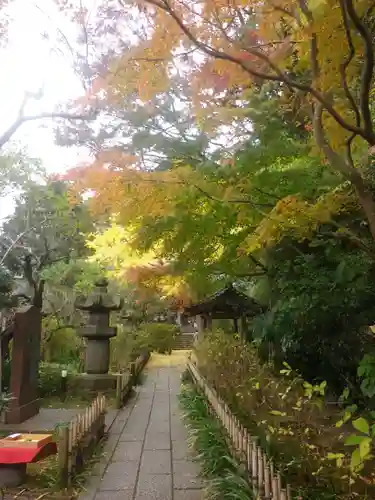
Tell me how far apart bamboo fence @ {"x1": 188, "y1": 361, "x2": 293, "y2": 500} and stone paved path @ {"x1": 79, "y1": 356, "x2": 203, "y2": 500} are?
31.9 inches

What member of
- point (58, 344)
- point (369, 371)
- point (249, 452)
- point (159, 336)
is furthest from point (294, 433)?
point (159, 336)

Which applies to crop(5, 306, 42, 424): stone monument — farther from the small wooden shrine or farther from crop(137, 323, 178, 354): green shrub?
crop(137, 323, 178, 354): green shrub

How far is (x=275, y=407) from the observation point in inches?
214

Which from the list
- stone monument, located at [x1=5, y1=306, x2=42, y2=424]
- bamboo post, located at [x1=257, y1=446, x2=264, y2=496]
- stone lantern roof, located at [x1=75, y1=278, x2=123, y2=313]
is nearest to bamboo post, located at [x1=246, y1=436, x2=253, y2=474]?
bamboo post, located at [x1=257, y1=446, x2=264, y2=496]

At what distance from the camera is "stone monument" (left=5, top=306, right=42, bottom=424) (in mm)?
9609

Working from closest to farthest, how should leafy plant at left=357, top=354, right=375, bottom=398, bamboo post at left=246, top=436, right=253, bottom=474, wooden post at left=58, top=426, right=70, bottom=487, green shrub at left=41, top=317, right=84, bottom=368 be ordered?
bamboo post at left=246, top=436, right=253, bottom=474 → wooden post at left=58, top=426, right=70, bottom=487 → leafy plant at left=357, top=354, right=375, bottom=398 → green shrub at left=41, top=317, right=84, bottom=368

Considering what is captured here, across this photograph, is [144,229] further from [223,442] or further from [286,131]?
[286,131]

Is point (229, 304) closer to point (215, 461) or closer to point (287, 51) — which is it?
point (215, 461)

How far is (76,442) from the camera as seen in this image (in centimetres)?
598

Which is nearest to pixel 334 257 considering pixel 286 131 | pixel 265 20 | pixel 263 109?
pixel 286 131

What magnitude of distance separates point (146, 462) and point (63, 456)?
59.1 inches

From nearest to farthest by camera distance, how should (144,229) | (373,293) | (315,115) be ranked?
(315,115) < (144,229) < (373,293)

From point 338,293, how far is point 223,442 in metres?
3.42

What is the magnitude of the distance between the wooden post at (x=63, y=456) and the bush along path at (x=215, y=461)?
1.74 m
